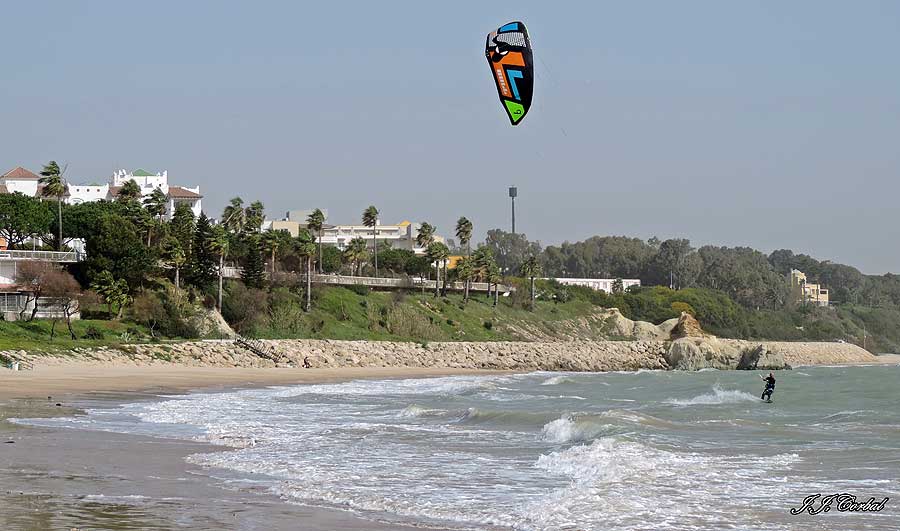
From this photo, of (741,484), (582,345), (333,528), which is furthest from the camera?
(582,345)

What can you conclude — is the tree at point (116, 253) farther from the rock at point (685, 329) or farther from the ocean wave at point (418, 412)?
the rock at point (685, 329)

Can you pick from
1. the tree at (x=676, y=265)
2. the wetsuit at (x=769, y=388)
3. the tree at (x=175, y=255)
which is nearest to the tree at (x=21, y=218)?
the tree at (x=175, y=255)

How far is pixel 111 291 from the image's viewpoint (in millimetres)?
52219

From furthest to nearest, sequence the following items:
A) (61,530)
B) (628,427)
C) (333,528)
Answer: (628,427)
(333,528)
(61,530)

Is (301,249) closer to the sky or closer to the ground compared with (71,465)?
closer to the sky

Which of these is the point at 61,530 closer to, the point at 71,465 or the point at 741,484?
the point at 71,465

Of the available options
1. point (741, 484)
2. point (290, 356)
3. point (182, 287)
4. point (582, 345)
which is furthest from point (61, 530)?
point (582, 345)

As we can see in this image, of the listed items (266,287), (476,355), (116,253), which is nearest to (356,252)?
(266,287)

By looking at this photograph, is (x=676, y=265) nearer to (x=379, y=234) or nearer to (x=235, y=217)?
(x=379, y=234)

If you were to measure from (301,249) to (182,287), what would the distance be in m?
12.9

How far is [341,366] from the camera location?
5797 cm

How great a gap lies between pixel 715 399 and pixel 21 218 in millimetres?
43114

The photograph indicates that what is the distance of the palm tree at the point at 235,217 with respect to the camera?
75.6 meters

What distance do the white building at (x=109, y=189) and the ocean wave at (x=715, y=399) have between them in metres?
57.3
